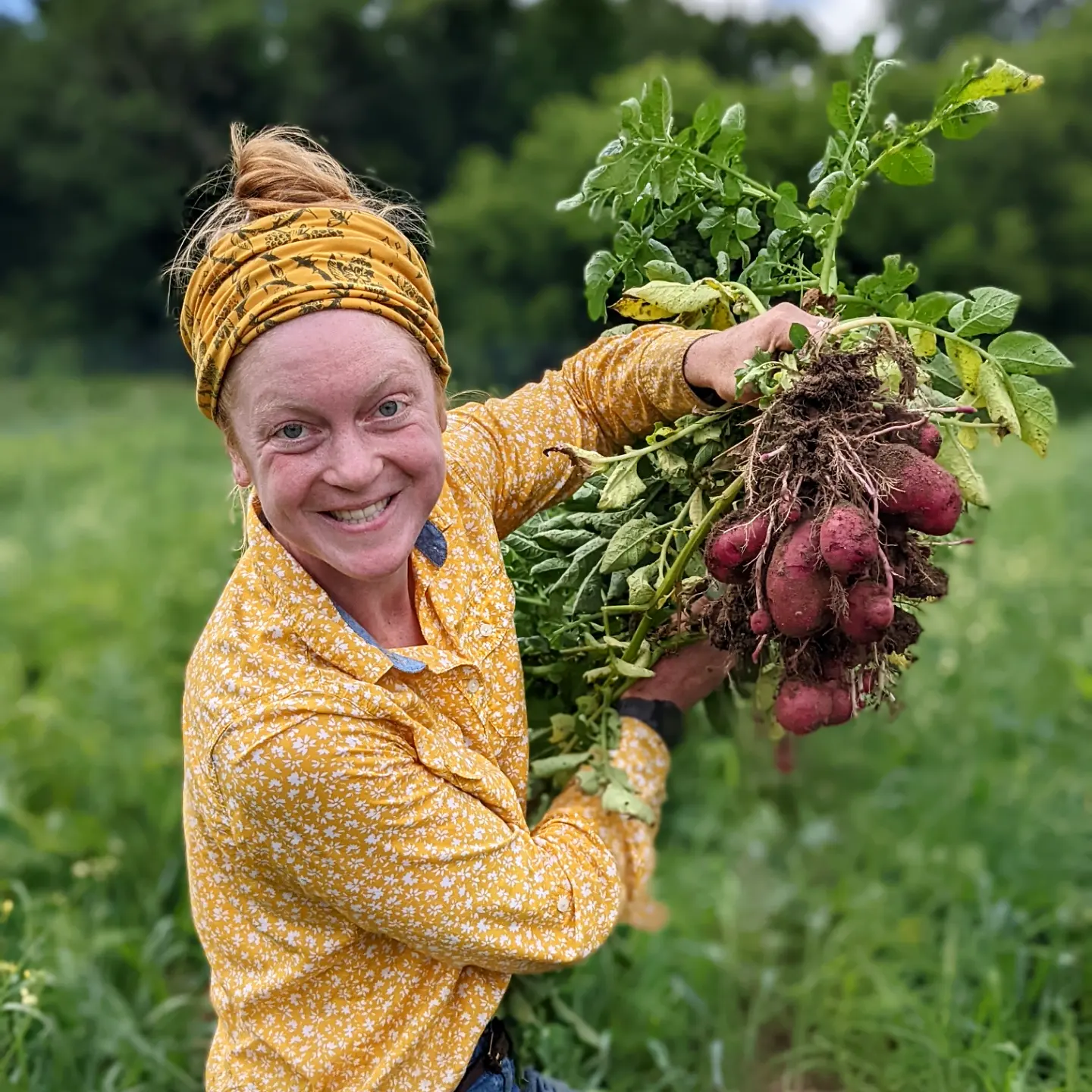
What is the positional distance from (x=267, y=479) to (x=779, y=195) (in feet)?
2.73

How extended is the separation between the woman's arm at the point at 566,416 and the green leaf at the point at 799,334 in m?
0.22

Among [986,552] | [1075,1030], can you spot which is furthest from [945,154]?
[1075,1030]

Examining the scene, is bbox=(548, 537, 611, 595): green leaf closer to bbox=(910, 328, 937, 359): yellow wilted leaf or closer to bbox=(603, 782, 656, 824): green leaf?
bbox=(603, 782, 656, 824): green leaf

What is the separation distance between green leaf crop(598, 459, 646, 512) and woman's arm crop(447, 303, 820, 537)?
0.11m

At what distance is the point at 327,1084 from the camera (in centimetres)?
146

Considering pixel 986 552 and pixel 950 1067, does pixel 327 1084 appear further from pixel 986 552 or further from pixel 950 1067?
pixel 986 552

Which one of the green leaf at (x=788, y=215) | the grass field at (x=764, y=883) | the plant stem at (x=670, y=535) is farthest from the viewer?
the grass field at (x=764, y=883)

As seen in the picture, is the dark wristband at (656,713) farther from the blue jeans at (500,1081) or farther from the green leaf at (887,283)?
the green leaf at (887,283)

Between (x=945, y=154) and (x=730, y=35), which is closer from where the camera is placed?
(x=945, y=154)

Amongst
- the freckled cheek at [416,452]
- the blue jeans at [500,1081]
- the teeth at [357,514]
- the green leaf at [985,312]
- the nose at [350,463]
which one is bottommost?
the blue jeans at [500,1081]

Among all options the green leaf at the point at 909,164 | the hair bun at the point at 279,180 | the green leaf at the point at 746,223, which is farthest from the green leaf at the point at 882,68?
the hair bun at the point at 279,180

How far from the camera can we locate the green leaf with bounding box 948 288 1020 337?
1.44 metres

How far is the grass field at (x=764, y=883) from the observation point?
102 inches

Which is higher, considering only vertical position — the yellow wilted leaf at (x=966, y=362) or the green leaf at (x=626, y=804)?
the yellow wilted leaf at (x=966, y=362)
